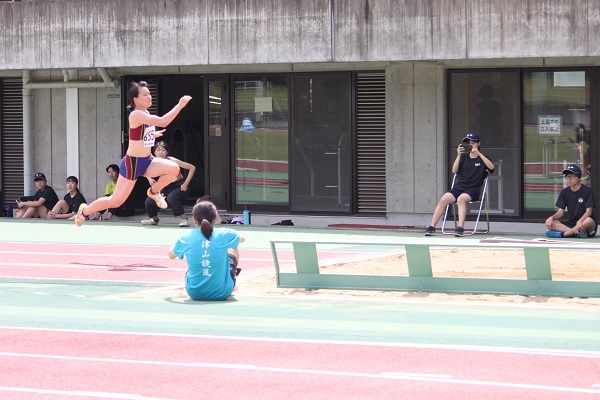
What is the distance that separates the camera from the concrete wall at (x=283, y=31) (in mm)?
21547

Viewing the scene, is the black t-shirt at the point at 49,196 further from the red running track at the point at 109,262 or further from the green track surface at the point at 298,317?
the green track surface at the point at 298,317

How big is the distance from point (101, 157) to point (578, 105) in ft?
32.7

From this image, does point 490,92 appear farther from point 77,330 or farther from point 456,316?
point 77,330

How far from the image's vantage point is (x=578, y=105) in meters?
22.8

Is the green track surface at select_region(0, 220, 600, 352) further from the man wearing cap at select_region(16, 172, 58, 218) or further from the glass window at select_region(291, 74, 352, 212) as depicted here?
the man wearing cap at select_region(16, 172, 58, 218)

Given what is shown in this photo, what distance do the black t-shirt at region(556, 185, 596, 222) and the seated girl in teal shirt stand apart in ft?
29.2

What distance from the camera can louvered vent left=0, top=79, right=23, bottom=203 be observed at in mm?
27578

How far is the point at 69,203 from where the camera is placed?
25656 mm

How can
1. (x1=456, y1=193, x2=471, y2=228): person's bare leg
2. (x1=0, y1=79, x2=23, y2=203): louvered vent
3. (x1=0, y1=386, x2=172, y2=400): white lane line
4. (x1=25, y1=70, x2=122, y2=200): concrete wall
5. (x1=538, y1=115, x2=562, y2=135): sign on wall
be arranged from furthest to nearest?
1. (x1=0, y1=79, x2=23, y2=203): louvered vent
2. (x1=25, y1=70, x2=122, y2=200): concrete wall
3. (x1=538, y1=115, x2=562, y2=135): sign on wall
4. (x1=456, y1=193, x2=471, y2=228): person's bare leg
5. (x1=0, y1=386, x2=172, y2=400): white lane line

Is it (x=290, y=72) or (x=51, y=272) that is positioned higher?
(x=290, y=72)

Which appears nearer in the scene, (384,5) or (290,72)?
(384,5)

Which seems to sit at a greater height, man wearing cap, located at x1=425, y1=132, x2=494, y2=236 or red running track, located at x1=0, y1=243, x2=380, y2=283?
man wearing cap, located at x1=425, y1=132, x2=494, y2=236

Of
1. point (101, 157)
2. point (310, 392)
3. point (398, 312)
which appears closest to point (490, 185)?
point (101, 157)

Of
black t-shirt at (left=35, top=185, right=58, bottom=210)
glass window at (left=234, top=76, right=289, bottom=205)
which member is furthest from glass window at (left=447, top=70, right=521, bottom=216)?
black t-shirt at (left=35, top=185, right=58, bottom=210)
